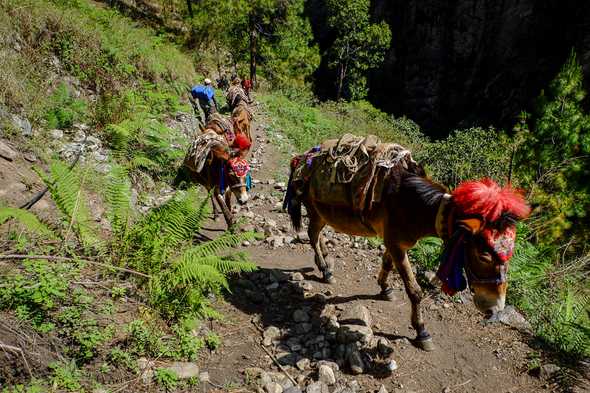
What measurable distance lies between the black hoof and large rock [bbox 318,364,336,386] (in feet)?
3.69

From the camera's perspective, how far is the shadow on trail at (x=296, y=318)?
147 inches

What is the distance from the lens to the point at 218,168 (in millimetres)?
6484

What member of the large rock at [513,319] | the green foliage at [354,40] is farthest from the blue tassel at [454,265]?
the green foliage at [354,40]

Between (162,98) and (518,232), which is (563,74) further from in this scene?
(162,98)

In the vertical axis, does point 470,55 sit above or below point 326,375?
above

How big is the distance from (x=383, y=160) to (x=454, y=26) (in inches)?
1790

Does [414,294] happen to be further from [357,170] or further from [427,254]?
[427,254]

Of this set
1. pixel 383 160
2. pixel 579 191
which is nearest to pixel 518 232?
pixel 383 160

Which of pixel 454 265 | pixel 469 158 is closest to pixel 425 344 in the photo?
pixel 454 265

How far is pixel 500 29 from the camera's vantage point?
130 ft

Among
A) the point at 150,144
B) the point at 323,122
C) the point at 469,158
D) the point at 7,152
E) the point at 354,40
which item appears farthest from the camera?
the point at 354,40

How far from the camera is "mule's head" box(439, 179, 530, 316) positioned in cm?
299

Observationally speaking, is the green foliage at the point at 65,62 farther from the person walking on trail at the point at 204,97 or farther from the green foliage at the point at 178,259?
the green foliage at the point at 178,259

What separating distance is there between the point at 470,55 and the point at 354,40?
14919mm
